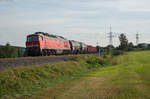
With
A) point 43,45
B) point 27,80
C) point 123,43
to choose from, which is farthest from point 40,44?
point 123,43

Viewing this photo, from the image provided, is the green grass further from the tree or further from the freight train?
the tree

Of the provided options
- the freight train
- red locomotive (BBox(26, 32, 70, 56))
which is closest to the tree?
the freight train

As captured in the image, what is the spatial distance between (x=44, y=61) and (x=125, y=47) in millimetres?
83412

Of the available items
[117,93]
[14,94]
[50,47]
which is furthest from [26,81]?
[50,47]

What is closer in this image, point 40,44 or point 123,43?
point 40,44

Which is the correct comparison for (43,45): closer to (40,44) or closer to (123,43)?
(40,44)

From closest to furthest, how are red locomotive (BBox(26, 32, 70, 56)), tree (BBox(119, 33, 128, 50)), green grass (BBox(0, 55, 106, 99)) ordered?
1. green grass (BBox(0, 55, 106, 99))
2. red locomotive (BBox(26, 32, 70, 56))
3. tree (BBox(119, 33, 128, 50))

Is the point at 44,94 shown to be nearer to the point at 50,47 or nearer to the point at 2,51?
the point at 50,47

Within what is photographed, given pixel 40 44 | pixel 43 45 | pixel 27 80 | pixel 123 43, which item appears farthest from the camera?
pixel 123 43

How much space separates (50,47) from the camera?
34.8m

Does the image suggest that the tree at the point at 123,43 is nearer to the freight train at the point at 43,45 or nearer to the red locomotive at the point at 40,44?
the freight train at the point at 43,45

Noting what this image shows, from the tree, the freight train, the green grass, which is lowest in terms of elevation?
the green grass

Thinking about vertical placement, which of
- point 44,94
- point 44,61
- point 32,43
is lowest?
point 44,94

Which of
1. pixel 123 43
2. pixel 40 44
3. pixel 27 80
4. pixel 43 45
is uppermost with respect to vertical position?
pixel 123 43
